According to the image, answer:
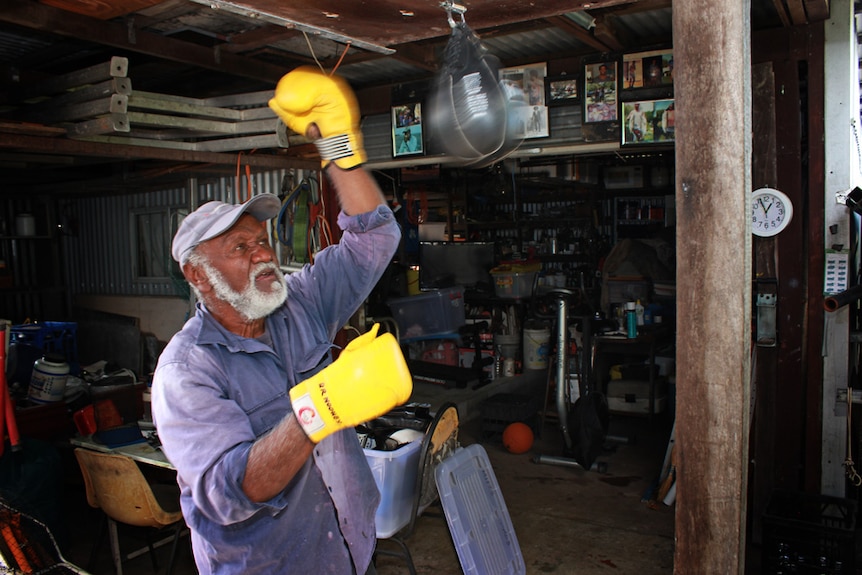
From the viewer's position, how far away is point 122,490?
12.0ft

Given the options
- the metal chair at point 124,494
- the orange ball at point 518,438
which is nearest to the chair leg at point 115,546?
the metal chair at point 124,494

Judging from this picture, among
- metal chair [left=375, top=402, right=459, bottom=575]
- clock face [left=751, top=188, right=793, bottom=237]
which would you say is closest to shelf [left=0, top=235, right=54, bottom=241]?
metal chair [left=375, top=402, right=459, bottom=575]

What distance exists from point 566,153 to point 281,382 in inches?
146

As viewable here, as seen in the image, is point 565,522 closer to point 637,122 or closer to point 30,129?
point 637,122

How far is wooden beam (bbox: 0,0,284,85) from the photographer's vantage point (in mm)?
3209

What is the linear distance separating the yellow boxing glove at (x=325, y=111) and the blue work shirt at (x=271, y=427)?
0.23 m

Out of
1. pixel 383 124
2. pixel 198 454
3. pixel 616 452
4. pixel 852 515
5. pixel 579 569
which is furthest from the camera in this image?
pixel 616 452

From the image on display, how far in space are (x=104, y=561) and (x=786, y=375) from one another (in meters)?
4.67

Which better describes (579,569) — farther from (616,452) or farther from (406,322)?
(406,322)

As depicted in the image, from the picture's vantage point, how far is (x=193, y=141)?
453 centimetres

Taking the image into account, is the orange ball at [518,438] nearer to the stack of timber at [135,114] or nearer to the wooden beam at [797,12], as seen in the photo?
the stack of timber at [135,114]

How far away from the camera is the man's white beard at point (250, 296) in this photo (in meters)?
2.16

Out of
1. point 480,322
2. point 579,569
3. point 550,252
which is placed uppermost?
point 550,252

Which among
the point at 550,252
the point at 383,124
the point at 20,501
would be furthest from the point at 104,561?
the point at 550,252
